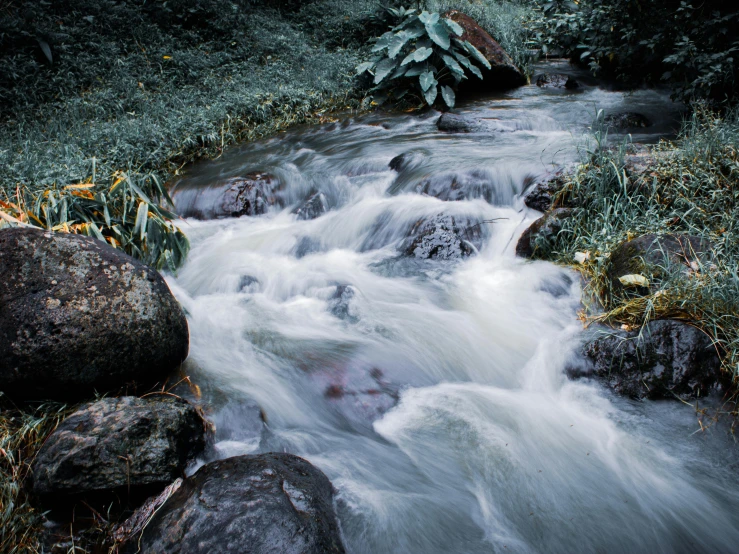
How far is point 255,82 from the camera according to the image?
10234mm

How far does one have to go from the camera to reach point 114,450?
2631mm

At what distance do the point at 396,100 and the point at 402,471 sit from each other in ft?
27.8

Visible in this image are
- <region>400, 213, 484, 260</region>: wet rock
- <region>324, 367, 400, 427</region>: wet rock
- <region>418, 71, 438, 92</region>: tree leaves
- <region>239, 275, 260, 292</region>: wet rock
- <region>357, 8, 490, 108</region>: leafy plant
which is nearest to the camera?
<region>324, 367, 400, 427</region>: wet rock

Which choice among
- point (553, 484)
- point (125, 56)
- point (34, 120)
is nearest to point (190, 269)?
point (553, 484)

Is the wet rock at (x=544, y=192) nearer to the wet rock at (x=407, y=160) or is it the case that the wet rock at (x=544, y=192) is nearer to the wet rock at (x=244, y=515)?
the wet rock at (x=407, y=160)

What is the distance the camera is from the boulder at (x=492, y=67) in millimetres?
10469

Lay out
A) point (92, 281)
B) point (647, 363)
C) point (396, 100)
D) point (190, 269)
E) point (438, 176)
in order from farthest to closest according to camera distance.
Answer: point (396, 100) → point (438, 176) → point (190, 269) → point (647, 363) → point (92, 281)

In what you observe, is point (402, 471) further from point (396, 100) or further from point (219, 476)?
point (396, 100)

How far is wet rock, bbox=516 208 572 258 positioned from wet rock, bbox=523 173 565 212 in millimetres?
420

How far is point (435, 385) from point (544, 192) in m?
2.87

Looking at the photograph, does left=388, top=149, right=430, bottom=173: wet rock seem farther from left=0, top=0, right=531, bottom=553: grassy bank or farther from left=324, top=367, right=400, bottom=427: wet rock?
left=324, top=367, right=400, bottom=427: wet rock

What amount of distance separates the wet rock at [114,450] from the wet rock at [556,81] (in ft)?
33.4

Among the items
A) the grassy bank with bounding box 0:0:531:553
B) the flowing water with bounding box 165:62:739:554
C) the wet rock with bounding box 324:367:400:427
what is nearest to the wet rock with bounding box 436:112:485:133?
the flowing water with bounding box 165:62:739:554

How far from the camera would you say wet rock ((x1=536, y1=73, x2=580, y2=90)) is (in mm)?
10406
